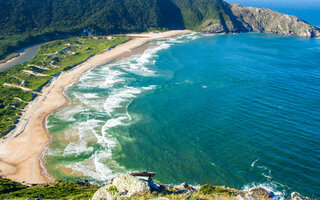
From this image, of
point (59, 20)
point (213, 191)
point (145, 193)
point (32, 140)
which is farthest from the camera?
point (59, 20)

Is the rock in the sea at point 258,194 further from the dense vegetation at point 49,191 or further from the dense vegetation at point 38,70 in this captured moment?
the dense vegetation at point 38,70

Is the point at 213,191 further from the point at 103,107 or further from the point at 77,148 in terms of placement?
the point at 103,107

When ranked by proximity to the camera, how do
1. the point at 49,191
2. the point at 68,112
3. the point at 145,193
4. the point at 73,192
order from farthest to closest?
the point at 68,112 < the point at 49,191 < the point at 73,192 < the point at 145,193

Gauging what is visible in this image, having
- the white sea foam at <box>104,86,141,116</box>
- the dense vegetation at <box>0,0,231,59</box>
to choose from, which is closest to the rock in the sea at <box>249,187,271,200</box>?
the white sea foam at <box>104,86,141,116</box>

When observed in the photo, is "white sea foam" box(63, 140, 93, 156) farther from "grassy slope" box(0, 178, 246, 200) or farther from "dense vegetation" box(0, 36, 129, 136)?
"dense vegetation" box(0, 36, 129, 136)

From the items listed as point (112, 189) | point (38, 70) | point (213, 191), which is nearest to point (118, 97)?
point (38, 70)

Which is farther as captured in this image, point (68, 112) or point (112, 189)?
point (68, 112)

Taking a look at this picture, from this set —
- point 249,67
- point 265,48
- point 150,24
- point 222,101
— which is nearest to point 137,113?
point 222,101

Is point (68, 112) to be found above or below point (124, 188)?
below
